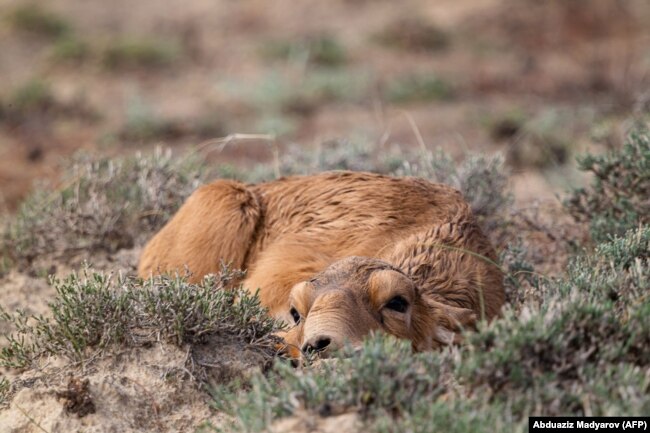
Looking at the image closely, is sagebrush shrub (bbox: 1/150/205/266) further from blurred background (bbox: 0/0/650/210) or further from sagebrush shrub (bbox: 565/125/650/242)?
sagebrush shrub (bbox: 565/125/650/242)

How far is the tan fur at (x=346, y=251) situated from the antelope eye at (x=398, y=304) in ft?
0.08

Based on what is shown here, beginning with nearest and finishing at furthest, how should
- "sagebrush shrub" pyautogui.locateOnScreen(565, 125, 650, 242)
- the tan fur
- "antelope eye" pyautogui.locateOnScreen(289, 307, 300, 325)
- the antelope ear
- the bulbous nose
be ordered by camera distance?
1. the bulbous nose
2. the tan fur
3. the antelope ear
4. "antelope eye" pyautogui.locateOnScreen(289, 307, 300, 325)
5. "sagebrush shrub" pyautogui.locateOnScreen(565, 125, 650, 242)

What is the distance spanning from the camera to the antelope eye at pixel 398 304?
19.0ft

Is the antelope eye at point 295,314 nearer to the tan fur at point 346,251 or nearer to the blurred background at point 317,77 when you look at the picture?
the tan fur at point 346,251

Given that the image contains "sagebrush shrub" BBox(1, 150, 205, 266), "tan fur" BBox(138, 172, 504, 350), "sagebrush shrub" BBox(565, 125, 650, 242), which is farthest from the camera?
"sagebrush shrub" BBox(1, 150, 205, 266)

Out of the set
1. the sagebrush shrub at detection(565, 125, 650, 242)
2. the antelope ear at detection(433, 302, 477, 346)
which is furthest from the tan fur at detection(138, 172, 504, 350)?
the sagebrush shrub at detection(565, 125, 650, 242)

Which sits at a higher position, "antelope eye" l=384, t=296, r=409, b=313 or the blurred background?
"antelope eye" l=384, t=296, r=409, b=313

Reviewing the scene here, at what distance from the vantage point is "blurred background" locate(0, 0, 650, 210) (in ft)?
44.0

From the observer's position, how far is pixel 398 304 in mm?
5820

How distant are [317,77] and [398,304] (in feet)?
39.1

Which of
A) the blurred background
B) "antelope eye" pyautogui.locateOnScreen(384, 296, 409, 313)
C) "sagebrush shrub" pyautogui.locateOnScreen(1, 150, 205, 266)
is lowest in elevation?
the blurred background

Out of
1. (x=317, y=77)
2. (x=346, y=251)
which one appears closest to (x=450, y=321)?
(x=346, y=251)

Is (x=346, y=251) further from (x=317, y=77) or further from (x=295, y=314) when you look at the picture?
(x=317, y=77)

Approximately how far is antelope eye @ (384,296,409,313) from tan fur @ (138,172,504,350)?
0.08ft
